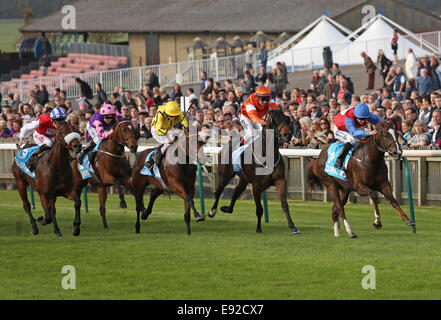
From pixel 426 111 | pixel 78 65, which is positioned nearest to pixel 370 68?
pixel 426 111

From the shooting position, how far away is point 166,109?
500 inches

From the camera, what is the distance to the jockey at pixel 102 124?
14133 mm

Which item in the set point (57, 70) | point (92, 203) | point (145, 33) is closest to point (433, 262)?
point (92, 203)

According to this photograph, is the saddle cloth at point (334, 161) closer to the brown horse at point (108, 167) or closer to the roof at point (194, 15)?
the brown horse at point (108, 167)

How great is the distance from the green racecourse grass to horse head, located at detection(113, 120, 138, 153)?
4.07 ft

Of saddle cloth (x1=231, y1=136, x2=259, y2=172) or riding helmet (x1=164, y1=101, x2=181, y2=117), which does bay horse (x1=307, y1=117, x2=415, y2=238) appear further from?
riding helmet (x1=164, y1=101, x2=181, y2=117)

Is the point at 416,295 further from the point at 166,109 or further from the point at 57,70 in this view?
the point at 57,70

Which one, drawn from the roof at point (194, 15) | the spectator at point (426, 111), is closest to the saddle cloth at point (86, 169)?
the spectator at point (426, 111)

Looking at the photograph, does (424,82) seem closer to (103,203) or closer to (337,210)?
(337,210)

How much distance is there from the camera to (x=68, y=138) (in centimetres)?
1203

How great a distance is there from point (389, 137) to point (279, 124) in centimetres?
140

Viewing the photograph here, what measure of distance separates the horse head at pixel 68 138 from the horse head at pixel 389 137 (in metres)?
3.90

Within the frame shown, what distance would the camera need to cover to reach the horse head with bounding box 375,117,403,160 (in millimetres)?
11367
